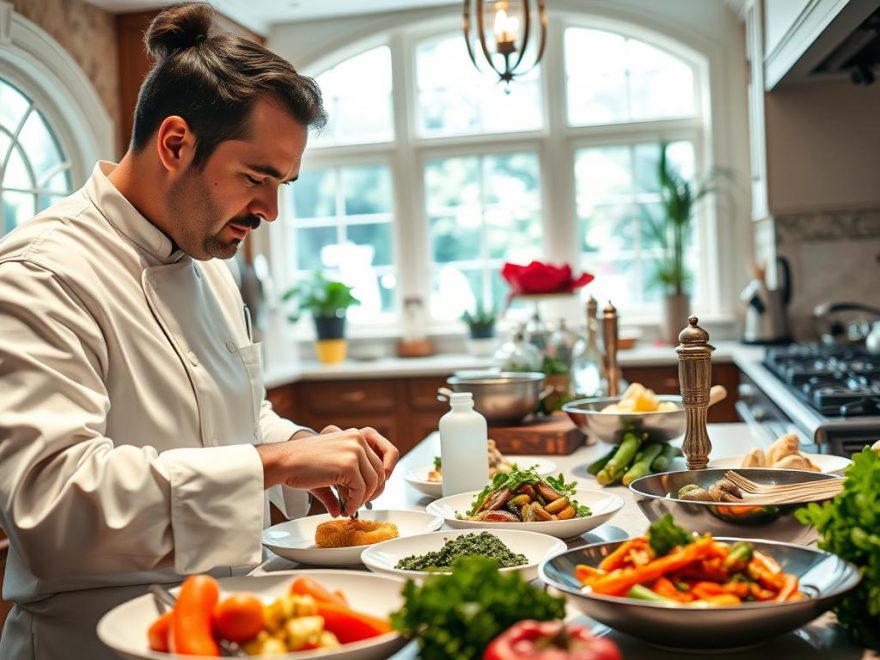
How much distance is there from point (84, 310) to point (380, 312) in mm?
4307

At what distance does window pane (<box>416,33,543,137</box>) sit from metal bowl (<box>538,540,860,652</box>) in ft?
15.5

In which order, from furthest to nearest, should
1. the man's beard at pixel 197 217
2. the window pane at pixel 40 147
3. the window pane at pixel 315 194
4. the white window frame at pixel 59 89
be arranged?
the window pane at pixel 315 194 < the window pane at pixel 40 147 < the white window frame at pixel 59 89 < the man's beard at pixel 197 217

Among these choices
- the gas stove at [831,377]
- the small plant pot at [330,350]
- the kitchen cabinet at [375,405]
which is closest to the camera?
the gas stove at [831,377]

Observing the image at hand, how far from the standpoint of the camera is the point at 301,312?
18.6 ft

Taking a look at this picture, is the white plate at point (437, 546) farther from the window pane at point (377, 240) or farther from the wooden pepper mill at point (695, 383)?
the window pane at point (377, 240)

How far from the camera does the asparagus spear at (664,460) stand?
197 centimetres

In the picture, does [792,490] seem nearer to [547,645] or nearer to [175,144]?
[547,645]

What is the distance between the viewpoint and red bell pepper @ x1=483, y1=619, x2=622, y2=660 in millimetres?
739

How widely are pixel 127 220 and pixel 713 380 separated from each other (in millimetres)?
3477

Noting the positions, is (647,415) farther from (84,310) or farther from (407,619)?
(407,619)

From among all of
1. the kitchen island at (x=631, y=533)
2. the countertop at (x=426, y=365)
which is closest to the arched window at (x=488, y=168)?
the countertop at (x=426, y=365)

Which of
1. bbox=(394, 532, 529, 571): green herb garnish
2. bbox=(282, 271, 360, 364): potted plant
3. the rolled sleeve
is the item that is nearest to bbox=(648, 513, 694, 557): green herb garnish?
bbox=(394, 532, 529, 571): green herb garnish

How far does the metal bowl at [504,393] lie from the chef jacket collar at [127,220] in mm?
884

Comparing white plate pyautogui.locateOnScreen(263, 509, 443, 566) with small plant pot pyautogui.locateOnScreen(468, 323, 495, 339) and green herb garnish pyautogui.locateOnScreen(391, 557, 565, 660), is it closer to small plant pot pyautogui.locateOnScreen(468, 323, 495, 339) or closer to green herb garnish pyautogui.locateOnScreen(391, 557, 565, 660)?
green herb garnish pyautogui.locateOnScreen(391, 557, 565, 660)
